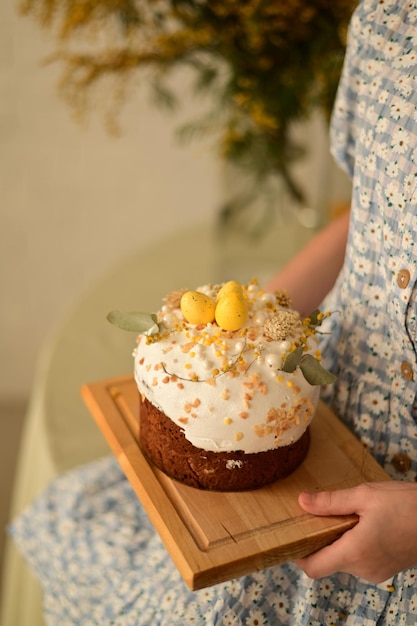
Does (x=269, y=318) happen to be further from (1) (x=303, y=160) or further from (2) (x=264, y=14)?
(1) (x=303, y=160)

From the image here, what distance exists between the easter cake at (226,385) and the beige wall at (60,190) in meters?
1.49

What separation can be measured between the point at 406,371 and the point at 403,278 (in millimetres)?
112

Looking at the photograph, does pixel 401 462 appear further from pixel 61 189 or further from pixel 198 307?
pixel 61 189

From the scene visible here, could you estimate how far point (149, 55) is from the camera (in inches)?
55.5

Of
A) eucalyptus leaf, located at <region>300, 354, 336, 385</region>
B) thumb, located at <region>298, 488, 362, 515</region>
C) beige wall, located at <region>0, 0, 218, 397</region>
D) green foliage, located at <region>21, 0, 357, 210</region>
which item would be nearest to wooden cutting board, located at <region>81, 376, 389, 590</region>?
thumb, located at <region>298, 488, 362, 515</region>

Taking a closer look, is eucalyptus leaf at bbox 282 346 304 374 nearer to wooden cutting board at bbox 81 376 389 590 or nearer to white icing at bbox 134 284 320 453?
white icing at bbox 134 284 320 453

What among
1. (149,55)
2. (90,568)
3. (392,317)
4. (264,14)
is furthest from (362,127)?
(90,568)

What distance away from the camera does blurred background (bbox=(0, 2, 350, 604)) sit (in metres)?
2.20

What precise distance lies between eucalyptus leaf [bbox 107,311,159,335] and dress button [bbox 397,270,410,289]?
0.91 feet

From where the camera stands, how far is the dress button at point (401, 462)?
923 mm

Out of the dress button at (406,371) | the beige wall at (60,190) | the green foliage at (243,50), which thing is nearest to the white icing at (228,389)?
the dress button at (406,371)

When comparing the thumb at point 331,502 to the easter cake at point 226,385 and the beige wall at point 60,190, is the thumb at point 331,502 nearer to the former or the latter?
the easter cake at point 226,385

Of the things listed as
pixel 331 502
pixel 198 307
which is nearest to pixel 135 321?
pixel 198 307

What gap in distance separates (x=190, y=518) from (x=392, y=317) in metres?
0.32
